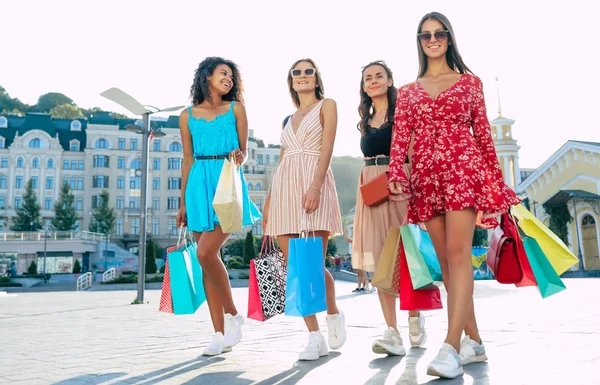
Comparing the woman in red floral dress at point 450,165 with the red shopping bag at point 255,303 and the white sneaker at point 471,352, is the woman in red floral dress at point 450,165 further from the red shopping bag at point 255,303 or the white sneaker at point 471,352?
the red shopping bag at point 255,303

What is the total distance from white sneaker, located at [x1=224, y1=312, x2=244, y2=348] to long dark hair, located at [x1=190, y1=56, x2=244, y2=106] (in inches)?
67.6

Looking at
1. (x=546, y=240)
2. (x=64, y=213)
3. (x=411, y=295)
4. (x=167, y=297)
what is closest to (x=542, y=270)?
(x=546, y=240)

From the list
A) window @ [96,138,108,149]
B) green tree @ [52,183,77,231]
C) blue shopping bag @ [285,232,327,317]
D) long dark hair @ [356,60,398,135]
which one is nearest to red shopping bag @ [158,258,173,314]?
blue shopping bag @ [285,232,327,317]

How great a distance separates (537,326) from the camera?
5.03m

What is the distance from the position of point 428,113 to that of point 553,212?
3329 centimetres

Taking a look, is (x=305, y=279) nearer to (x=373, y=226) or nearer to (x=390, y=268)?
(x=390, y=268)

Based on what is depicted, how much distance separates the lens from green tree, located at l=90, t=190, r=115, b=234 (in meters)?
58.3

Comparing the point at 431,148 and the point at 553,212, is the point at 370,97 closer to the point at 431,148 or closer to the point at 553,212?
the point at 431,148

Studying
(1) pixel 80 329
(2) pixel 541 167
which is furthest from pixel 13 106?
(1) pixel 80 329

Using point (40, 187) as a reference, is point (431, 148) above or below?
below

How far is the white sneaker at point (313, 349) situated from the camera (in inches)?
143

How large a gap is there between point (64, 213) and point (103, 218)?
379cm

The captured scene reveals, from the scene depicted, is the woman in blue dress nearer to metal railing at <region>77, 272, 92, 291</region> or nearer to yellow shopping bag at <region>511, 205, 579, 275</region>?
yellow shopping bag at <region>511, 205, 579, 275</region>

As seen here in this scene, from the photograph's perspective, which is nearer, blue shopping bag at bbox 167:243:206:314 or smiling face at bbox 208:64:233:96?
blue shopping bag at bbox 167:243:206:314
